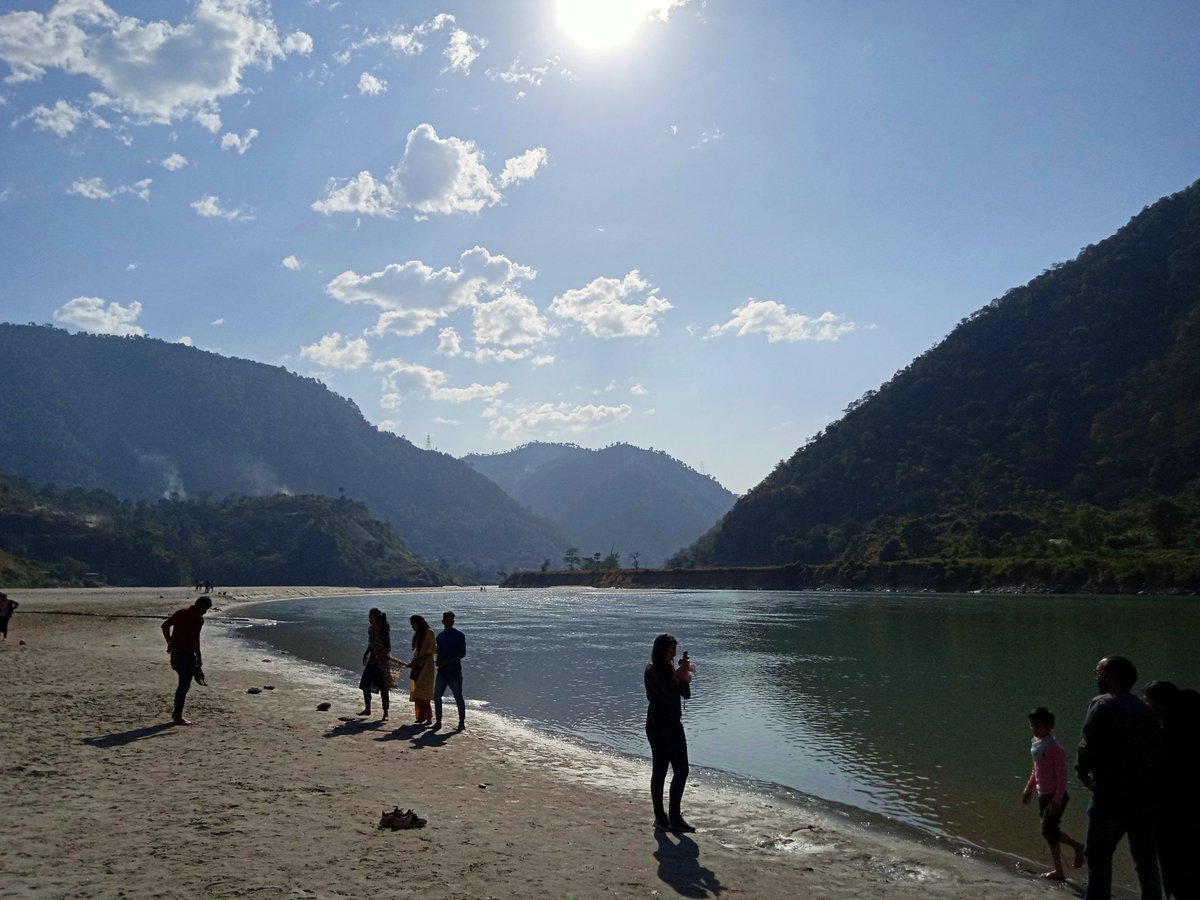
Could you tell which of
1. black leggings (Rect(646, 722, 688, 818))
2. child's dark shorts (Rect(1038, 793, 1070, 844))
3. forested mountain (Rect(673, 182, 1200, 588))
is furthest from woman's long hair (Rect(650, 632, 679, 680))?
forested mountain (Rect(673, 182, 1200, 588))

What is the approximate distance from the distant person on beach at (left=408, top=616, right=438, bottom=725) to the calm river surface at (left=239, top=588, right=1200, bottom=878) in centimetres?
335

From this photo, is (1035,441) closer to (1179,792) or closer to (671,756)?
(671,756)

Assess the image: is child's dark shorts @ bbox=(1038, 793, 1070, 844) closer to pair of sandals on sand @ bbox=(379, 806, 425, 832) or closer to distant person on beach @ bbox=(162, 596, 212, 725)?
pair of sandals on sand @ bbox=(379, 806, 425, 832)

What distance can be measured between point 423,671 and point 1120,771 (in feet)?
41.9

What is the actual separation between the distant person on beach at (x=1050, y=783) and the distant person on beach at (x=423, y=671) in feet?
36.4

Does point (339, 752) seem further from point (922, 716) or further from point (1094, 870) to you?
point (922, 716)

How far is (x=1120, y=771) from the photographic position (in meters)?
6.06

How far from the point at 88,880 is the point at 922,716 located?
61.4 ft

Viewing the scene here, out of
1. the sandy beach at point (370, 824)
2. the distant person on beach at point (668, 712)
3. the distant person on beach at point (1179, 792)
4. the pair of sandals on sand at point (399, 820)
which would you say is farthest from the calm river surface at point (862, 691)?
the pair of sandals on sand at point (399, 820)

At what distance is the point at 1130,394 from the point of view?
129125 millimetres

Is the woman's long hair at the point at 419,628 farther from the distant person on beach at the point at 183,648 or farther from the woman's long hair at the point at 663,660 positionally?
the woman's long hair at the point at 663,660

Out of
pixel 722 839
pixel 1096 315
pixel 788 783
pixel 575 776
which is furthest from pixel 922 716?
pixel 1096 315

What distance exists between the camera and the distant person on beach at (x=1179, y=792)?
5867mm

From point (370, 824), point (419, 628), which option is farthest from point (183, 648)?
point (370, 824)
